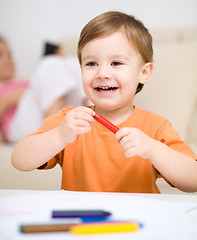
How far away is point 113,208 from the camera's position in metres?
0.40

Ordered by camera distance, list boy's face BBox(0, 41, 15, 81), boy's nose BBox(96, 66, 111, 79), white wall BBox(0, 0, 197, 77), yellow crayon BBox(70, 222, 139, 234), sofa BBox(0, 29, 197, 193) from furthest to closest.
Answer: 1. boy's face BBox(0, 41, 15, 81)
2. white wall BBox(0, 0, 197, 77)
3. sofa BBox(0, 29, 197, 193)
4. boy's nose BBox(96, 66, 111, 79)
5. yellow crayon BBox(70, 222, 139, 234)

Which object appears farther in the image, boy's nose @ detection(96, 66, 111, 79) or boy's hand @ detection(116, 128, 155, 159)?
boy's nose @ detection(96, 66, 111, 79)

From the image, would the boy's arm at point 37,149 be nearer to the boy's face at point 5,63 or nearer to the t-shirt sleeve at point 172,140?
the t-shirt sleeve at point 172,140

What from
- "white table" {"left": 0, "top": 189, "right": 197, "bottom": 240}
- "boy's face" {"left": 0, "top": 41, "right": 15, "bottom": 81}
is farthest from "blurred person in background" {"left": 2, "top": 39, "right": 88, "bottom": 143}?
Result: "white table" {"left": 0, "top": 189, "right": 197, "bottom": 240}

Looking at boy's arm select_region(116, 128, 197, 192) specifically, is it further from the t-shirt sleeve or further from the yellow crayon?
the yellow crayon

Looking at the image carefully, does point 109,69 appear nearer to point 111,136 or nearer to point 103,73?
point 103,73

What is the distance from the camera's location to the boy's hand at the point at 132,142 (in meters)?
0.54

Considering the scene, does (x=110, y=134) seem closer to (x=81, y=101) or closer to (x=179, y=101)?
(x=179, y=101)

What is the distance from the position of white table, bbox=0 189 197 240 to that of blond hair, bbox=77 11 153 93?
37 cm

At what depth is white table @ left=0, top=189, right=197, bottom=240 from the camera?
0.31m

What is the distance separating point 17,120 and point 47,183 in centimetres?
80

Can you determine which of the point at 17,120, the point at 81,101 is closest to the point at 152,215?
the point at 81,101

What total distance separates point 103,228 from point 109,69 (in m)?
0.41

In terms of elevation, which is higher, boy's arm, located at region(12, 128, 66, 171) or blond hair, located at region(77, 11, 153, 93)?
blond hair, located at region(77, 11, 153, 93)
